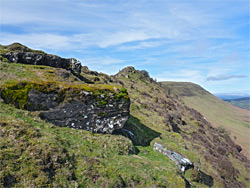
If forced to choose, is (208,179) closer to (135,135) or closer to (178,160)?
(178,160)

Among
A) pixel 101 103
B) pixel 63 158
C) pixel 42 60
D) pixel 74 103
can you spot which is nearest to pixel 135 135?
pixel 101 103

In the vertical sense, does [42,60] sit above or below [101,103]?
above

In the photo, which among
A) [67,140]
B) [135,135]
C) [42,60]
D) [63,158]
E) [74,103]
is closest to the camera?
[63,158]

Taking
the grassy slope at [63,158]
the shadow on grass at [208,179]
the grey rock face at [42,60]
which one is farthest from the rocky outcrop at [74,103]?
the shadow on grass at [208,179]

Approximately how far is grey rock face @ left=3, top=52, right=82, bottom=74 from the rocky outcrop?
353 inches

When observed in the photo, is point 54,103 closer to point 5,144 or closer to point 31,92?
point 31,92

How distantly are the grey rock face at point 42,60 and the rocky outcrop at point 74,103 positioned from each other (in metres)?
8.97

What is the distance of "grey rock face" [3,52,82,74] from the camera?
19250mm

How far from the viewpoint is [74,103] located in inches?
574

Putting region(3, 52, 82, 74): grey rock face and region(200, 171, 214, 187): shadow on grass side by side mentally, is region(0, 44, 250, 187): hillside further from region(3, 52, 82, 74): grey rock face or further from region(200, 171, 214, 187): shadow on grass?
region(200, 171, 214, 187): shadow on grass

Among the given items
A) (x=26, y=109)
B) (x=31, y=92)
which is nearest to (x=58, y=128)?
(x=26, y=109)

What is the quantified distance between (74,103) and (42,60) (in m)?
12.3

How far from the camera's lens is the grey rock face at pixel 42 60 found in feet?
63.2

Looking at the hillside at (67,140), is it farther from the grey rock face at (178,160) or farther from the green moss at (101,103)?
the grey rock face at (178,160)
